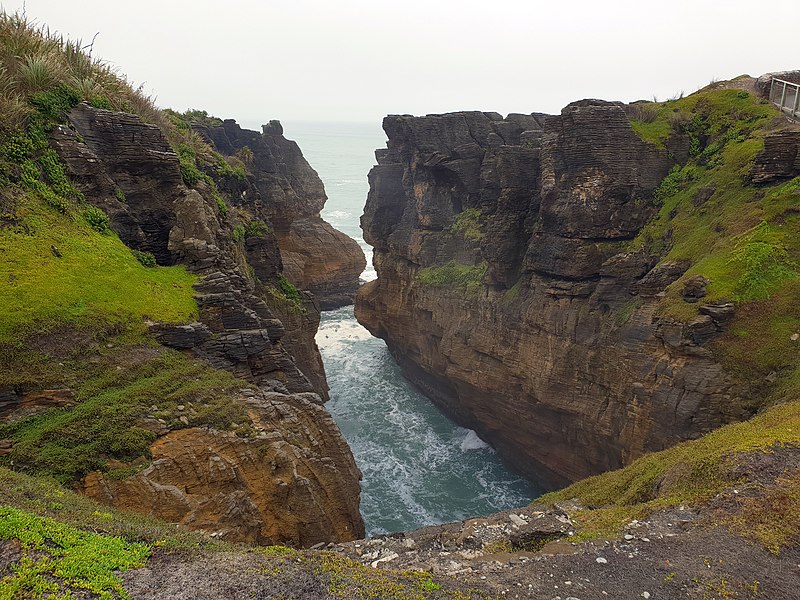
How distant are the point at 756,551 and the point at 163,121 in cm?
2439

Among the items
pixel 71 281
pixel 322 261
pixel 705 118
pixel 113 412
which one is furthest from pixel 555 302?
pixel 322 261

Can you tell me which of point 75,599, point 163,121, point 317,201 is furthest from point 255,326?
point 317,201

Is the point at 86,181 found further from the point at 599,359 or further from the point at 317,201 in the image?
the point at 317,201

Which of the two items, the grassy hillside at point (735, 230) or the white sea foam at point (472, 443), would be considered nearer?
the grassy hillside at point (735, 230)

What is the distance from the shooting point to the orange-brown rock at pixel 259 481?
33.6ft

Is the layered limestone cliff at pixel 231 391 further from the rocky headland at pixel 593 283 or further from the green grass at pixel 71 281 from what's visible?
the rocky headland at pixel 593 283

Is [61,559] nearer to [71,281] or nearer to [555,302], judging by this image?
[71,281]

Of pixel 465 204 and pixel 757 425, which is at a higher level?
pixel 465 204

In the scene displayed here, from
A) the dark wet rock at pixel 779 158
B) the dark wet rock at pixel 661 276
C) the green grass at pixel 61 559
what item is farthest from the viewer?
the dark wet rock at pixel 661 276

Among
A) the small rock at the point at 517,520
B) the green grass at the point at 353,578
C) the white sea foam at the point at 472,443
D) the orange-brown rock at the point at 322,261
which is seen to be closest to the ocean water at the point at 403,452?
the white sea foam at the point at 472,443

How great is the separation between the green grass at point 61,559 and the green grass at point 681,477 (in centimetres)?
856

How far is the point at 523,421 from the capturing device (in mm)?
25859

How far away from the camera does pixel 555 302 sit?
24.1m

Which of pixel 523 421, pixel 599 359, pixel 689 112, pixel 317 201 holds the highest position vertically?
pixel 689 112
